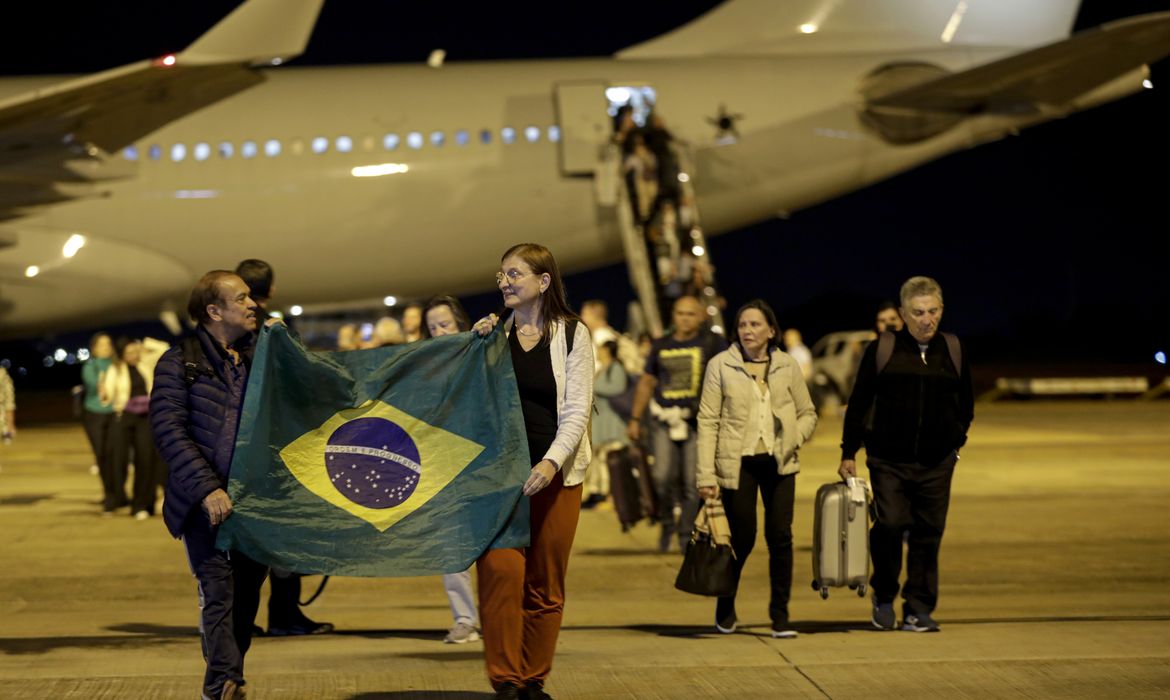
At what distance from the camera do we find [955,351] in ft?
25.3

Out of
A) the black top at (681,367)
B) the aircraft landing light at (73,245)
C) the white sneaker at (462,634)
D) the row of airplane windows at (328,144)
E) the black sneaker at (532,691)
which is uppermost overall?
the row of airplane windows at (328,144)

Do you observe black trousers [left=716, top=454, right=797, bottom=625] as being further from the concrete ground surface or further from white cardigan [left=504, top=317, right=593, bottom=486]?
white cardigan [left=504, top=317, right=593, bottom=486]

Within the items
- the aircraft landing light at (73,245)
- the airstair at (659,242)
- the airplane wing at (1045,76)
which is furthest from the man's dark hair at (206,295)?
the aircraft landing light at (73,245)

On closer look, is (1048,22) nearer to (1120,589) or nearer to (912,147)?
(912,147)

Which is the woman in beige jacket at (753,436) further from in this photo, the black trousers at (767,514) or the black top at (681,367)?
the black top at (681,367)

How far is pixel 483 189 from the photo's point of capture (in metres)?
20.8

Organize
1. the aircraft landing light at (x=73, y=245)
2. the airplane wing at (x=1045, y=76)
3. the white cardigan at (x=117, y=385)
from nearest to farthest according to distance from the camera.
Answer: the white cardigan at (x=117, y=385), the airplane wing at (x=1045, y=76), the aircraft landing light at (x=73, y=245)

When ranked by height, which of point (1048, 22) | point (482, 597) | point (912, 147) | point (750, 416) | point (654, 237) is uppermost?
point (1048, 22)

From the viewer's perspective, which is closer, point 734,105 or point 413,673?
point 413,673

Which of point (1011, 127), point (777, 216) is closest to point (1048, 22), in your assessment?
point (1011, 127)

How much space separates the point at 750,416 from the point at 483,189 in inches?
539

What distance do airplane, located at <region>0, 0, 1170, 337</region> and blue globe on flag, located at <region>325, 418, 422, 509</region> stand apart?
13759 mm

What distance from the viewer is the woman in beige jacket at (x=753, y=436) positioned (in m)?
7.48

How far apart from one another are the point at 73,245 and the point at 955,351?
15142mm
